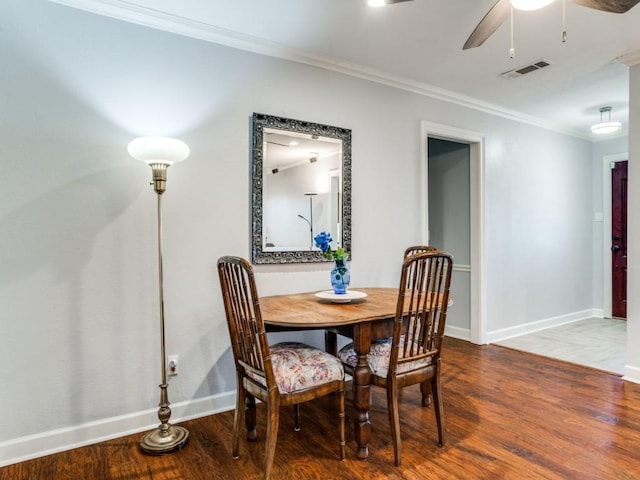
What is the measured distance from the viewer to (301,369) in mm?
1935

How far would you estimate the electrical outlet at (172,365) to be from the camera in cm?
244

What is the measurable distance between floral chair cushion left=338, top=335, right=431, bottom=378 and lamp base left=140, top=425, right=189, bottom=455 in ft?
3.13

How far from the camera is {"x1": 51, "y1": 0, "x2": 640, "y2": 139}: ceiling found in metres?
2.33

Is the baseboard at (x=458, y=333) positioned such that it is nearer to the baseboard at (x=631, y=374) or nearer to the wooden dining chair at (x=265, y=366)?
the baseboard at (x=631, y=374)

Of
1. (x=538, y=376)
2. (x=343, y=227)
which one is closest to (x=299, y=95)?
(x=343, y=227)

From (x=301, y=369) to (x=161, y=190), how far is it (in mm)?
1182

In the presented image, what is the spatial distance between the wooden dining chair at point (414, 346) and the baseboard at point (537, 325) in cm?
235

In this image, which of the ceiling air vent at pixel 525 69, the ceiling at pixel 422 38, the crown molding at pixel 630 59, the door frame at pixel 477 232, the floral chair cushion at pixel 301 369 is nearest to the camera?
the floral chair cushion at pixel 301 369

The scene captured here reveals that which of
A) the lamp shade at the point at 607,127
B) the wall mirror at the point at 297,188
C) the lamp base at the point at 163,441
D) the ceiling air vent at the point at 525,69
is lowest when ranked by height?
the lamp base at the point at 163,441

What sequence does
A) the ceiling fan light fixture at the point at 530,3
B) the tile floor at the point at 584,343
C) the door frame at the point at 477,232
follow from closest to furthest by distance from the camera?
the ceiling fan light fixture at the point at 530,3, the tile floor at the point at 584,343, the door frame at the point at 477,232

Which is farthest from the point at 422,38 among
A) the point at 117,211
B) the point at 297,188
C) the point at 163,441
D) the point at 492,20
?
the point at 163,441

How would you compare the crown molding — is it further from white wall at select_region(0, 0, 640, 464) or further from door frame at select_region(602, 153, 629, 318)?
door frame at select_region(602, 153, 629, 318)

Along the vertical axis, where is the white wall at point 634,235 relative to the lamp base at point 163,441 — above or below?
above

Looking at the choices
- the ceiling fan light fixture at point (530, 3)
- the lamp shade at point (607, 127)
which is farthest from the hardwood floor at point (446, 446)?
the lamp shade at point (607, 127)
